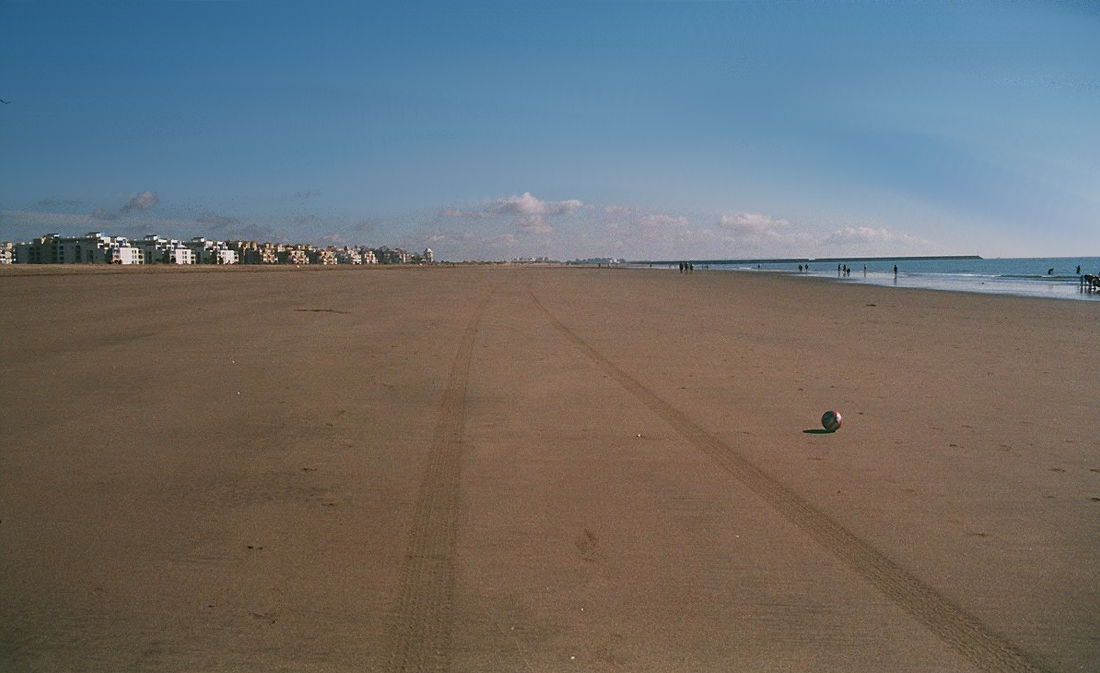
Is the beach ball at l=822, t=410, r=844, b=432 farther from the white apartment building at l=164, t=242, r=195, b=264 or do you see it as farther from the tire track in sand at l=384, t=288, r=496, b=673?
the white apartment building at l=164, t=242, r=195, b=264

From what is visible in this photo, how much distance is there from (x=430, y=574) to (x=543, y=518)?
1.09 meters

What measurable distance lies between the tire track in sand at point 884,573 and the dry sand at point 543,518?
21mm

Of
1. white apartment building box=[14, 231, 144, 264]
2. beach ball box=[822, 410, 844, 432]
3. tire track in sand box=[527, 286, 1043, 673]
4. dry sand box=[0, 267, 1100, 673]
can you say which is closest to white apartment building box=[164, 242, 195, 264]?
white apartment building box=[14, 231, 144, 264]

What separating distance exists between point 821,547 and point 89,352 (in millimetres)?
12240

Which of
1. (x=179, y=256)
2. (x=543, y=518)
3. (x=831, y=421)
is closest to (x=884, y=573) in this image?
(x=543, y=518)

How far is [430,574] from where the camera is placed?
4.04m

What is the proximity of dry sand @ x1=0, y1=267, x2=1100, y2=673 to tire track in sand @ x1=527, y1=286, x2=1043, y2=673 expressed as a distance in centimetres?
2

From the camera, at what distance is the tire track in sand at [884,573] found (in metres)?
3.28

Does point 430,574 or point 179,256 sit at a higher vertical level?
point 179,256

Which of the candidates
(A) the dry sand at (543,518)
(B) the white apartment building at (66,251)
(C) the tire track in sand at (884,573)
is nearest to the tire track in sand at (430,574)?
(A) the dry sand at (543,518)

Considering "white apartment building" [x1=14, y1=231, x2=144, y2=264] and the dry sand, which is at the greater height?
"white apartment building" [x1=14, y1=231, x2=144, y2=264]

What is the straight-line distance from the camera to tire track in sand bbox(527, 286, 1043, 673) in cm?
328

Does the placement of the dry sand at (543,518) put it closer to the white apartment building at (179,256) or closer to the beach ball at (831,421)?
the beach ball at (831,421)

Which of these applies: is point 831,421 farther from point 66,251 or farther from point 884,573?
point 66,251
